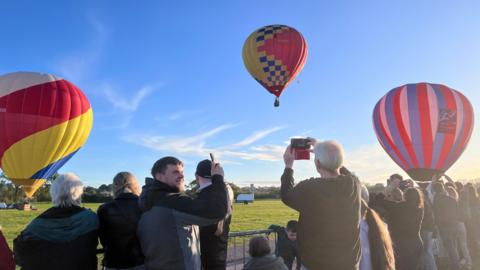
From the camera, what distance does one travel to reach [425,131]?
599 inches

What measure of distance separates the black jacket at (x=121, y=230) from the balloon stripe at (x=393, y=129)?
13.5 metres

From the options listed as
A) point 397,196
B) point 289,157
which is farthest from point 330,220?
point 397,196

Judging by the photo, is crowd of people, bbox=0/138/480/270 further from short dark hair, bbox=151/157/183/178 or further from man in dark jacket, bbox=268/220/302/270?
man in dark jacket, bbox=268/220/302/270

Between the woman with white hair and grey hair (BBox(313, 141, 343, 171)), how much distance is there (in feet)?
7.29

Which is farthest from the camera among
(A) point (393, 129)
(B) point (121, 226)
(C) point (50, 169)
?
(A) point (393, 129)

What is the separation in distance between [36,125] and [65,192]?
38.6 feet

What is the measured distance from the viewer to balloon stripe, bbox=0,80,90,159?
549 inches

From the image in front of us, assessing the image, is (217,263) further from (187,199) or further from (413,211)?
(413,211)

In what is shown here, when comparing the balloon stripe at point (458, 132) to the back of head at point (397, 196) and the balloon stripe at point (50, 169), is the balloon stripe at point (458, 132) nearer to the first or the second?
the back of head at point (397, 196)

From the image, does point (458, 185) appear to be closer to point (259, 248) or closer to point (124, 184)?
point (259, 248)

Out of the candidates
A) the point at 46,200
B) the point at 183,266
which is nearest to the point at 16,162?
the point at 183,266

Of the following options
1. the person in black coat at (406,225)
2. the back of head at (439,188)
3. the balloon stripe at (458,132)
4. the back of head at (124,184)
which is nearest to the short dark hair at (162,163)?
the back of head at (124,184)

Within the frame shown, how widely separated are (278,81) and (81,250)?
15.5m

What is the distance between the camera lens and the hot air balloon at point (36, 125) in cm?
1401
